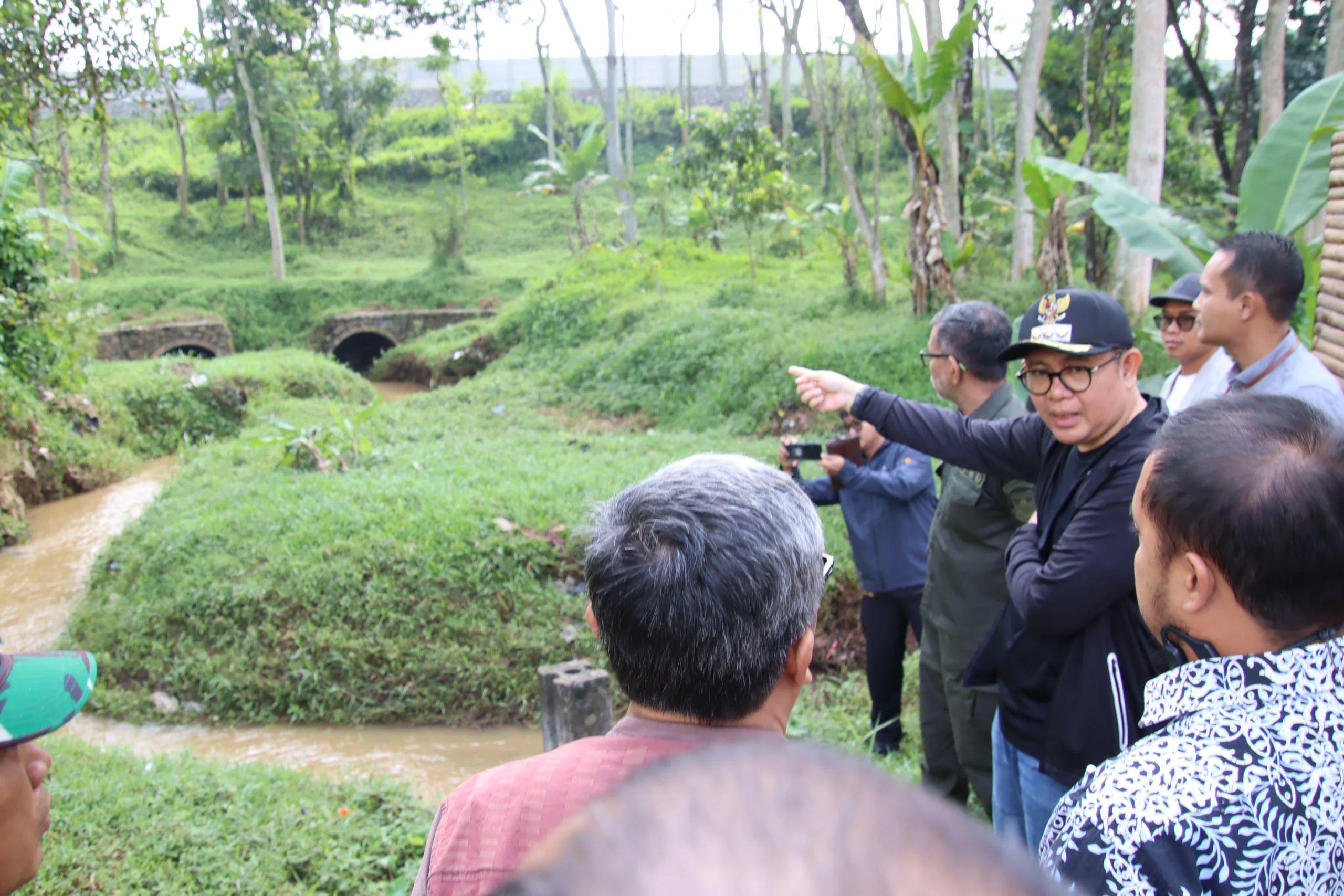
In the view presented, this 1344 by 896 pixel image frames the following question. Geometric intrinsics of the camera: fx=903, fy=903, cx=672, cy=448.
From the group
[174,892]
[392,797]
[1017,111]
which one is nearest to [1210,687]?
[174,892]

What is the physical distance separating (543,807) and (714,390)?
9099 mm

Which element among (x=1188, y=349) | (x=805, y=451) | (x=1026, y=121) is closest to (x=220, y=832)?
(x=805, y=451)

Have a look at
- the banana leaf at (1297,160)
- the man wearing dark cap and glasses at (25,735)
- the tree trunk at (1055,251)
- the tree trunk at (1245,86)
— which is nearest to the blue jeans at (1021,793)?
the man wearing dark cap and glasses at (25,735)

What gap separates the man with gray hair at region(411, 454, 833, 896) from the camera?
1048mm

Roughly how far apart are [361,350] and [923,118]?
1453 centimetres

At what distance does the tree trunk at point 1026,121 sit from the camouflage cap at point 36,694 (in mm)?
8485

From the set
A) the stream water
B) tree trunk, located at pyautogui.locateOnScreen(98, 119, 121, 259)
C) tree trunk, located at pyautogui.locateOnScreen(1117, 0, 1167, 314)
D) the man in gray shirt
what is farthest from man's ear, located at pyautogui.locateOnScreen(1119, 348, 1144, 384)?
tree trunk, located at pyautogui.locateOnScreen(98, 119, 121, 259)

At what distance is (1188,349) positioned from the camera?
3.40 m

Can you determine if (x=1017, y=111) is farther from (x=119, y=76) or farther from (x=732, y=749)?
(x=732, y=749)

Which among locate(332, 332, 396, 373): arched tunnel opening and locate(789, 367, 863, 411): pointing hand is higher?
locate(789, 367, 863, 411): pointing hand

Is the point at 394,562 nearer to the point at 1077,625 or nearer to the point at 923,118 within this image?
the point at 1077,625

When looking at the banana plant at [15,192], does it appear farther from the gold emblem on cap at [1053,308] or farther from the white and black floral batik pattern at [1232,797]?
the white and black floral batik pattern at [1232,797]

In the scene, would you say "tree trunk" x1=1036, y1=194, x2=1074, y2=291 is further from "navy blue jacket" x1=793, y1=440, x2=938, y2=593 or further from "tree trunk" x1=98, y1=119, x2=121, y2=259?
"tree trunk" x1=98, y1=119, x2=121, y2=259

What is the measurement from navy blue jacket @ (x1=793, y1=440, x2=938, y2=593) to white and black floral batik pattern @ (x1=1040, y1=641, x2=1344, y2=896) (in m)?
2.44
